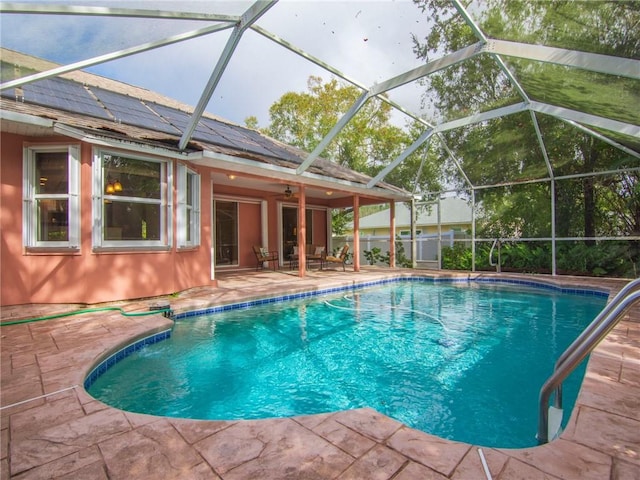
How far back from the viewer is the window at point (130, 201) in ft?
18.7

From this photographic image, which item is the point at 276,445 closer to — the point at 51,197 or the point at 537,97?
the point at 51,197

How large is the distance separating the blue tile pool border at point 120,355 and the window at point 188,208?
254 centimetres

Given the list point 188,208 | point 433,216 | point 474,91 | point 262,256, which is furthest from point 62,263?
point 433,216

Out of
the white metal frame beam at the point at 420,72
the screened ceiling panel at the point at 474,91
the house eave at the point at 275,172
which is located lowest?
the house eave at the point at 275,172

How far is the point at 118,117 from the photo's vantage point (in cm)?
684

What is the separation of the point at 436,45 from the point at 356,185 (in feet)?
13.9

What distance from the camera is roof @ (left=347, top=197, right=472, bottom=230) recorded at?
2355 cm

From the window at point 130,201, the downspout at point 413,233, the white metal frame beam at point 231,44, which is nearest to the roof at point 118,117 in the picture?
the window at point 130,201

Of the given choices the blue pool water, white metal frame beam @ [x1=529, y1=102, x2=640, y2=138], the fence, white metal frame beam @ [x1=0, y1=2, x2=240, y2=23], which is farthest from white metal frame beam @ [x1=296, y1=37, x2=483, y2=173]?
the fence

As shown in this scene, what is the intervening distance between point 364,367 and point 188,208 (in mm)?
5238

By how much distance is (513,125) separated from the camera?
353 inches

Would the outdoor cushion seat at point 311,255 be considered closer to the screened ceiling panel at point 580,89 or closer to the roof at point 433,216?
the screened ceiling panel at point 580,89

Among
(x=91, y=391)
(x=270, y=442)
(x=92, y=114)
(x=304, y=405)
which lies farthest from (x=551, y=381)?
(x=92, y=114)

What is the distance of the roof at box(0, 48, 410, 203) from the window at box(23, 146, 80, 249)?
547mm
